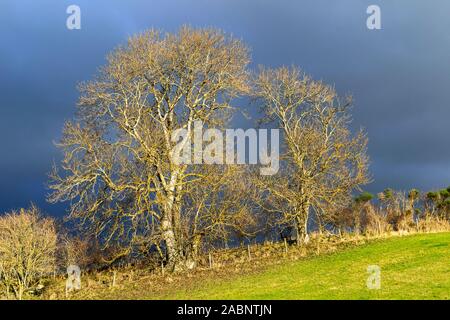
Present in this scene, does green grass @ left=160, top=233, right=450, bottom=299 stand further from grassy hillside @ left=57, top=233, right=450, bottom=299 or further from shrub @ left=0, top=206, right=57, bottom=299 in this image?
shrub @ left=0, top=206, right=57, bottom=299

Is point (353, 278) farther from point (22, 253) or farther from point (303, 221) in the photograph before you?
point (22, 253)

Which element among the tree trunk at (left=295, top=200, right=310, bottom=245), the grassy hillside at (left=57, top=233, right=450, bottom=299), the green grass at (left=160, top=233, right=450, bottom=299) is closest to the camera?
the green grass at (left=160, top=233, right=450, bottom=299)

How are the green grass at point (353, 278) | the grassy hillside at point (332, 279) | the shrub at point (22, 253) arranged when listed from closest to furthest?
the green grass at point (353, 278) < the grassy hillside at point (332, 279) < the shrub at point (22, 253)

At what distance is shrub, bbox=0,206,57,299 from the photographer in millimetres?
34969

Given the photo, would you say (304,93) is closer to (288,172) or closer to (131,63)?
(288,172)

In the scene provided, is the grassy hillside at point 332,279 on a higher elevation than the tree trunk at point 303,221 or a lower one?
lower

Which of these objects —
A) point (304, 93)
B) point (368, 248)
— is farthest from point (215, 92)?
point (368, 248)

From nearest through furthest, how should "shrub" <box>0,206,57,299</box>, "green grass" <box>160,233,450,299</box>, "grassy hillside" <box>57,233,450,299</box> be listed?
"green grass" <box>160,233,450,299</box>, "grassy hillside" <box>57,233,450,299</box>, "shrub" <box>0,206,57,299</box>

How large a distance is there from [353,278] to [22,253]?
76.8 feet

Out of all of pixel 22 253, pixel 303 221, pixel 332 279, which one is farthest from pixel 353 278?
pixel 22 253

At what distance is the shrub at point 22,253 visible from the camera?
35.0m

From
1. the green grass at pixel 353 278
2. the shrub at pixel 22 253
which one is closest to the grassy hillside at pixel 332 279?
the green grass at pixel 353 278

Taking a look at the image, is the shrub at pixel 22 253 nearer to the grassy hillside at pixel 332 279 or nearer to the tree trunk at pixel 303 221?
the grassy hillside at pixel 332 279

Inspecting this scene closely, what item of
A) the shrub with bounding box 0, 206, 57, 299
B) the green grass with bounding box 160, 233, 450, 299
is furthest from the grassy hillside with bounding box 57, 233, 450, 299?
the shrub with bounding box 0, 206, 57, 299
